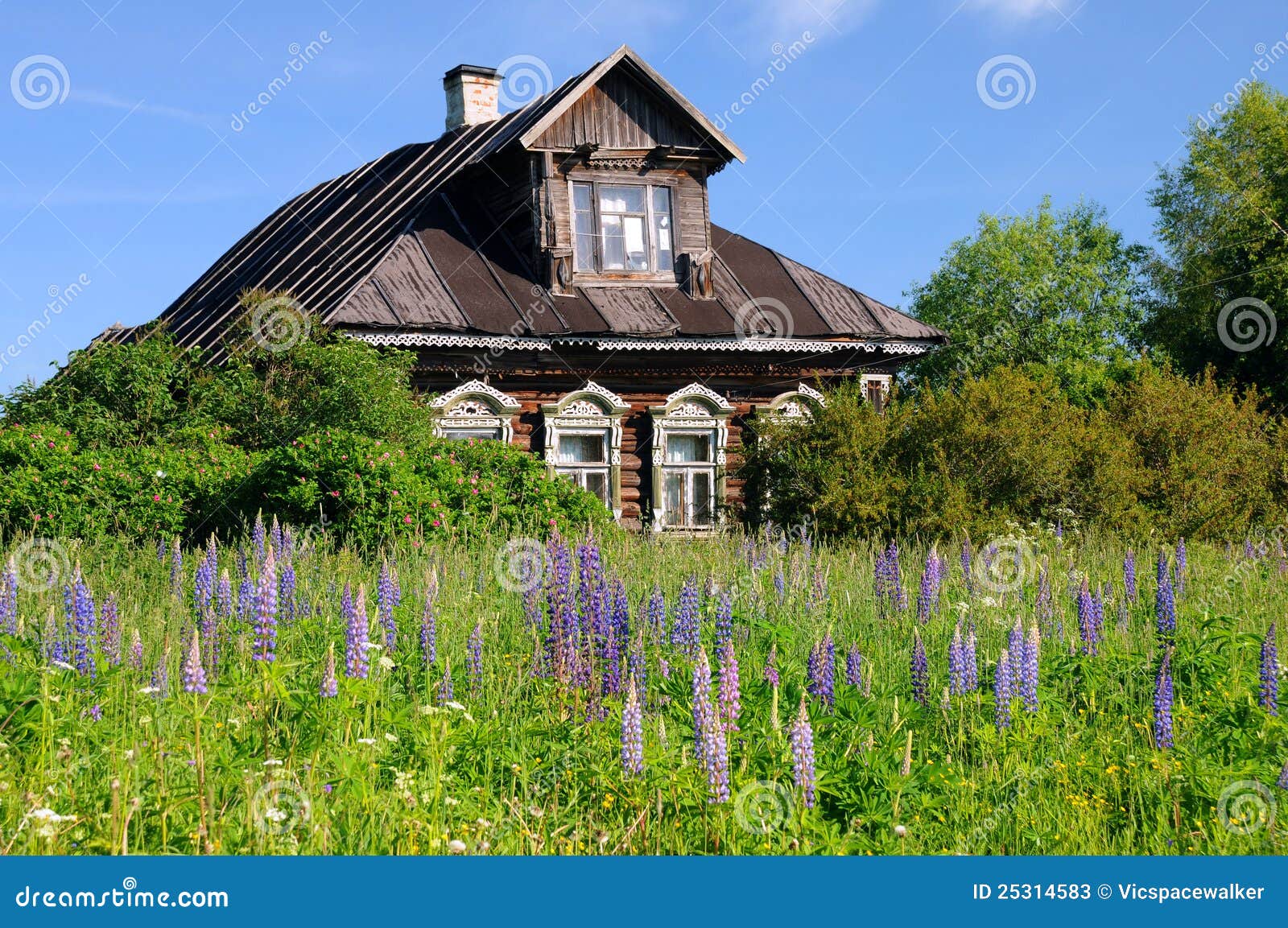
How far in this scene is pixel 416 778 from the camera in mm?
4781

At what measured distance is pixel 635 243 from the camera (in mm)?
19922

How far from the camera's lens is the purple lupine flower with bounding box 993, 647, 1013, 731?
226 inches

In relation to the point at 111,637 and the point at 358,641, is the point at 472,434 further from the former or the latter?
the point at 358,641

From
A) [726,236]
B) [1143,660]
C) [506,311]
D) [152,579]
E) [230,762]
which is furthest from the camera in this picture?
[726,236]

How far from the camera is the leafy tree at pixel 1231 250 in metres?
30.3

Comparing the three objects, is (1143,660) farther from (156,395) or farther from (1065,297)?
(1065,297)

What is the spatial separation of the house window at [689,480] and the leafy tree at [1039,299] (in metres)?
20.2

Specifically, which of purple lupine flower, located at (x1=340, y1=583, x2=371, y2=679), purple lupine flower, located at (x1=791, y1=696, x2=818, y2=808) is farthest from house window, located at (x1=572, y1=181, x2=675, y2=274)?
purple lupine flower, located at (x1=791, y1=696, x2=818, y2=808)

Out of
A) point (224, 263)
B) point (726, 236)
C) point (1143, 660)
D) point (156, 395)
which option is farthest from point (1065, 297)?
point (1143, 660)

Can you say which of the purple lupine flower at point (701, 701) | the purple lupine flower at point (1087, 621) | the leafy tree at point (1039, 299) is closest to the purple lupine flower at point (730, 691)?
the purple lupine flower at point (701, 701)

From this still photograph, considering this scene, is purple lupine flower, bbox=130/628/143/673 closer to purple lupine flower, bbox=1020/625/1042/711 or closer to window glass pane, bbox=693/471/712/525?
purple lupine flower, bbox=1020/625/1042/711

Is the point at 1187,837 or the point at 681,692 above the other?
the point at 681,692

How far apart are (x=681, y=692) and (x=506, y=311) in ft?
43.0

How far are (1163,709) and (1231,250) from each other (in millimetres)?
30364
